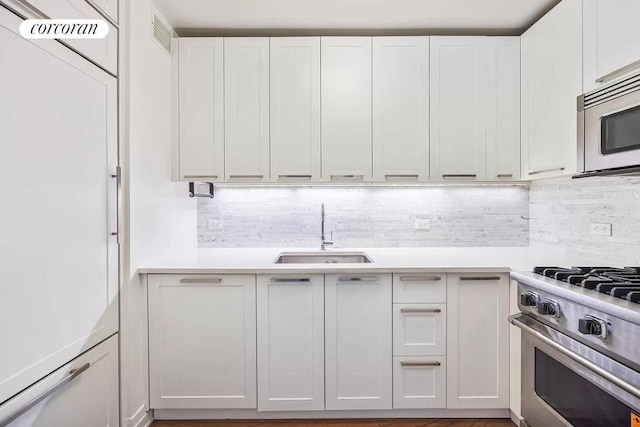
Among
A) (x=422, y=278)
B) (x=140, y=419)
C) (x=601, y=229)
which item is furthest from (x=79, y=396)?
(x=601, y=229)

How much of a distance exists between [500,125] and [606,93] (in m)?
0.95

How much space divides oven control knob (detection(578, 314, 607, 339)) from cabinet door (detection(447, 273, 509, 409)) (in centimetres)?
72

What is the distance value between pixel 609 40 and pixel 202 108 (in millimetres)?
2264

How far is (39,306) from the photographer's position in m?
1.32

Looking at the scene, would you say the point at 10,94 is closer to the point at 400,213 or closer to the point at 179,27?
the point at 179,27

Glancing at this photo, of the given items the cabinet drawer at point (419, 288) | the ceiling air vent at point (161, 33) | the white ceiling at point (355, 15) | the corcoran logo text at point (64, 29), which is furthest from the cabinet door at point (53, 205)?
the cabinet drawer at point (419, 288)

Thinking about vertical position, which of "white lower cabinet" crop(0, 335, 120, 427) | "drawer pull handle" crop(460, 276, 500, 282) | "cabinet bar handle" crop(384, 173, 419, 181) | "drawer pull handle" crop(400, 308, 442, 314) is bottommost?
"white lower cabinet" crop(0, 335, 120, 427)

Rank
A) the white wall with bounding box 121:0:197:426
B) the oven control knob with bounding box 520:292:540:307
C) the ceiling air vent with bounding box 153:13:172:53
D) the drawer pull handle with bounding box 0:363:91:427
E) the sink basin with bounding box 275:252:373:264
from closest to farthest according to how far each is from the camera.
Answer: the drawer pull handle with bounding box 0:363:91:427 < the oven control knob with bounding box 520:292:540:307 < the white wall with bounding box 121:0:197:426 < the ceiling air vent with bounding box 153:13:172:53 < the sink basin with bounding box 275:252:373:264

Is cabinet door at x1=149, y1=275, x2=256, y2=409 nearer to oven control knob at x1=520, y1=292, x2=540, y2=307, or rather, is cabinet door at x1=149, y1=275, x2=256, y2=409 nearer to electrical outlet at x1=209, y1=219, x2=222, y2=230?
electrical outlet at x1=209, y1=219, x2=222, y2=230

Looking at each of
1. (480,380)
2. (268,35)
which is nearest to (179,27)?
(268,35)

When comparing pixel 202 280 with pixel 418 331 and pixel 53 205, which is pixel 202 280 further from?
pixel 418 331

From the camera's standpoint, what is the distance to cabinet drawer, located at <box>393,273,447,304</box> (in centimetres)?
209

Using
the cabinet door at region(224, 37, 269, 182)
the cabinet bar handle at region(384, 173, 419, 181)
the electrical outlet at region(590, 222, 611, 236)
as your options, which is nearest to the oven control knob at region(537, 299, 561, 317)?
the electrical outlet at region(590, 222, 611, 236)

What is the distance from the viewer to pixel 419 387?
2.11 metres
